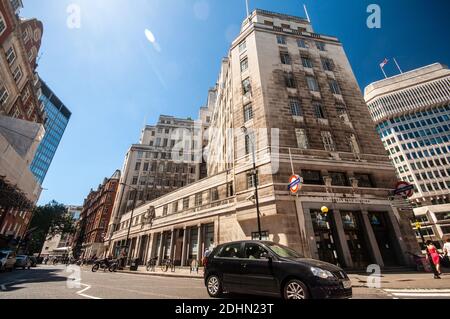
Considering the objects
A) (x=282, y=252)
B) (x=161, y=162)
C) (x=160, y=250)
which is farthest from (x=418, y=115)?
(x=282, y=252)

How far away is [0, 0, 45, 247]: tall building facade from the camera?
77.3ft

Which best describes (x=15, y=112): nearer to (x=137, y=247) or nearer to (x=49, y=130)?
(x=137, y=247)

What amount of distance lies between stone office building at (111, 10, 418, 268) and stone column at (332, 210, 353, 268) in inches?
2.8

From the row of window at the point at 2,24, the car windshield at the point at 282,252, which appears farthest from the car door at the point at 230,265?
the row of window at the point at 2,24

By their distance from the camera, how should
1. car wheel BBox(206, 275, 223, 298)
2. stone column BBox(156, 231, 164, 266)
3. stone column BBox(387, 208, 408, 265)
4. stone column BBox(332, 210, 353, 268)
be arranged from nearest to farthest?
car wheel BBox(206, 275, 223, 298) → stone column BBox(332, 210, 353, 268) → stone column BBox(387, 208, 408, 265) → stone column BBox(156, 231, 164, 266)

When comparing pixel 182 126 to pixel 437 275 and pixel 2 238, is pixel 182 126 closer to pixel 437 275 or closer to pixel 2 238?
pixel 2 238

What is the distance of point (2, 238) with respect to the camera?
3092 centimetres

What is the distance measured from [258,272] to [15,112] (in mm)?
43772

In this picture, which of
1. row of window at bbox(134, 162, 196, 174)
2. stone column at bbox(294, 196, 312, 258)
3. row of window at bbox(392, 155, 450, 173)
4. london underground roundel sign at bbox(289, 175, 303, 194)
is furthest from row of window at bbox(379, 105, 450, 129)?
london underground roundel sign at bbox(289, 175, 303, 194)

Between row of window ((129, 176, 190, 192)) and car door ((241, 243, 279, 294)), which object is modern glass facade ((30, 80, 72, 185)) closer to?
row of window ((129, 176, 190, 192))

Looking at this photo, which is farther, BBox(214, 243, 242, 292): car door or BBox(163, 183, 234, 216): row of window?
BBox(163, 183, 234, 216): row of window

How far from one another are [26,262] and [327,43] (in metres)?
46.5
